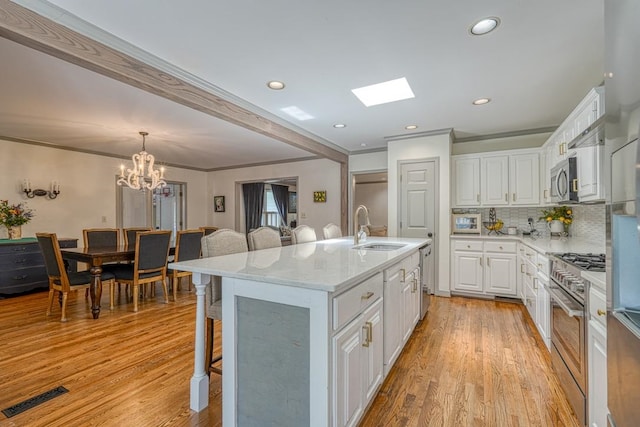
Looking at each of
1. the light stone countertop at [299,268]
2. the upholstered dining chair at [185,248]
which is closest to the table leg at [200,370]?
the light stone countertop at [299,268]

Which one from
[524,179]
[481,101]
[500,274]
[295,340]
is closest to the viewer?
[295,340]

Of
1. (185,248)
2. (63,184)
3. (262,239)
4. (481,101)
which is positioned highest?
(481,101)

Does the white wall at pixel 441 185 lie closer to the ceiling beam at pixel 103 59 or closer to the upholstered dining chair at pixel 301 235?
the upholstered dining chair at pixel 301 235

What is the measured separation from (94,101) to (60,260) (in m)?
1.78

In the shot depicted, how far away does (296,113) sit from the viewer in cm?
373

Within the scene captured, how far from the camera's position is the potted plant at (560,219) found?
380 centimetres

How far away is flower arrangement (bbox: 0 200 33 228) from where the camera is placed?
14.6 ft

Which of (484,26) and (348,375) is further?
(484,26)

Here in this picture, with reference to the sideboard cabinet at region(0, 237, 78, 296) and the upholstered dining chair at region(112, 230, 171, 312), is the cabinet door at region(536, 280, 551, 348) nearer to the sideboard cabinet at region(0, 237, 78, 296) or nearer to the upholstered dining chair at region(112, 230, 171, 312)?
the upholstered dining chair at region(112, 230, 171, 312)

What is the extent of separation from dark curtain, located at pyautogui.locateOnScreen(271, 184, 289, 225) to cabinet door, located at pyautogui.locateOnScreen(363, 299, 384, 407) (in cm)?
769

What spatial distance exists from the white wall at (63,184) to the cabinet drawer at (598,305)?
6933 millimetres

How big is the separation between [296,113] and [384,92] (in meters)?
1.14

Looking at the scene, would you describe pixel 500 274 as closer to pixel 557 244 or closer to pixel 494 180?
pixel 557 244

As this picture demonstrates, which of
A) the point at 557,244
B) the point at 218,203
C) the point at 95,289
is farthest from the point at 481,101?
the point at 218,203
